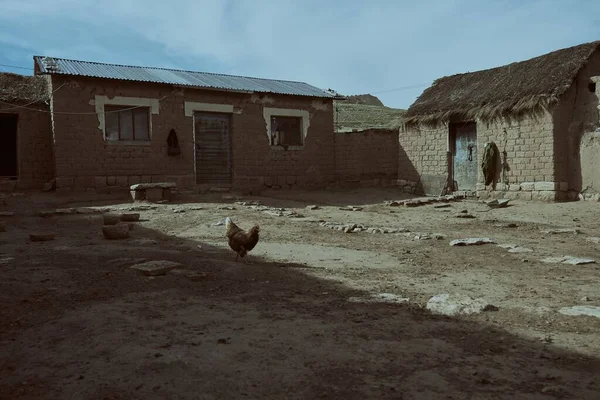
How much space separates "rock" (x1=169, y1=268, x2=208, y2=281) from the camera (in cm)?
510

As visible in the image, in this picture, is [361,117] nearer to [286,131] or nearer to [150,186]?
[286,131]

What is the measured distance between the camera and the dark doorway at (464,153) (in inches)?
603

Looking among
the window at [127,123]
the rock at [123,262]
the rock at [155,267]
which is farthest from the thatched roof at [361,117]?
the rock at [155,267]

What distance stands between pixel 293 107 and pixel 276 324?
14.0 metres

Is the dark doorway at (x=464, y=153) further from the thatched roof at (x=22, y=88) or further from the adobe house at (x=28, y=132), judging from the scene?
the thatched roof at (x=22, y=88)

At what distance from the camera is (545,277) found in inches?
210

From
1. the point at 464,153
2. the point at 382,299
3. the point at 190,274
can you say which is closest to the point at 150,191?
the point at 190,274

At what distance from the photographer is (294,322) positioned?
3693 mm

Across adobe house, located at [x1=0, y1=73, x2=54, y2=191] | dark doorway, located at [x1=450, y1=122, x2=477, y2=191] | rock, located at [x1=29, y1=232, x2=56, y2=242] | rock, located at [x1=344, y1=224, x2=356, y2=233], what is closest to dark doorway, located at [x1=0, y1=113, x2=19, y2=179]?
adobe house, located at [x1=0, y1=73, x2=54, y2=191]

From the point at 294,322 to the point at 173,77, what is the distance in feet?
44.5

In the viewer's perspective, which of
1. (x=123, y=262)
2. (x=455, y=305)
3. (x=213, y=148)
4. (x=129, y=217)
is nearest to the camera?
(x=455, y=305)

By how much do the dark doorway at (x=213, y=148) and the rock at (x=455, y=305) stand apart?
40.8 ft

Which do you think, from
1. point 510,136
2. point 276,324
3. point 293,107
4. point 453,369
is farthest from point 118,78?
point 453,369

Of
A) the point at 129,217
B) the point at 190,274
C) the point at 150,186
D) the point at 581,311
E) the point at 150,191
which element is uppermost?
the point at 150,186
